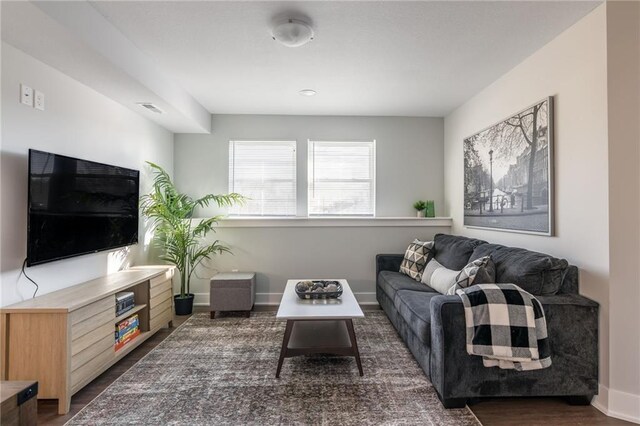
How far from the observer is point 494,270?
7.73ft

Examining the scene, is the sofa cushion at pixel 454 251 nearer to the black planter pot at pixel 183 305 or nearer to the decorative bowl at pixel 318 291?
the decorative bowl at pixel 318 291

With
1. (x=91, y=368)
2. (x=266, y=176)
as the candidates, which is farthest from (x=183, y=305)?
(x=266, y=176)

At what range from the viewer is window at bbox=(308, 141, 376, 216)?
14.2 feet

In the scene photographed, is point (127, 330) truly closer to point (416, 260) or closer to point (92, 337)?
point (92, 337)

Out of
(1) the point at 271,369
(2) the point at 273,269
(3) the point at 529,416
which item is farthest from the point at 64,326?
(3) the point at 529,416

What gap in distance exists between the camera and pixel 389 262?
12.5 feet

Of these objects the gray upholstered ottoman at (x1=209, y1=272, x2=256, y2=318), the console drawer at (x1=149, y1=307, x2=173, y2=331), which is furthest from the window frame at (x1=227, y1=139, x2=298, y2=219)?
the console drawer at (x1=149, y1=307, x2=173, y2=331)

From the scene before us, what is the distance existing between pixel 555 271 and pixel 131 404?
288cm

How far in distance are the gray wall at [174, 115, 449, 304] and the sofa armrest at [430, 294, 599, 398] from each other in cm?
221

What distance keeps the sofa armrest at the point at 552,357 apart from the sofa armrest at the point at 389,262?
1.82m

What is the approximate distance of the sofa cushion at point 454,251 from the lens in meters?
2.98

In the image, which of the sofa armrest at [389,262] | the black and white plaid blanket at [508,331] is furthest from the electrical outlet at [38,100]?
the sofa armrest at [389,262]

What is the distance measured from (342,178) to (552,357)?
118 inches

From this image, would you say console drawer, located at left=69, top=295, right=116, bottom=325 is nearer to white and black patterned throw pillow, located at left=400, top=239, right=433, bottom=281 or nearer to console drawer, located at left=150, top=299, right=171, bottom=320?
console drawer, located at left=150, top=299, right=171, bottom=320
